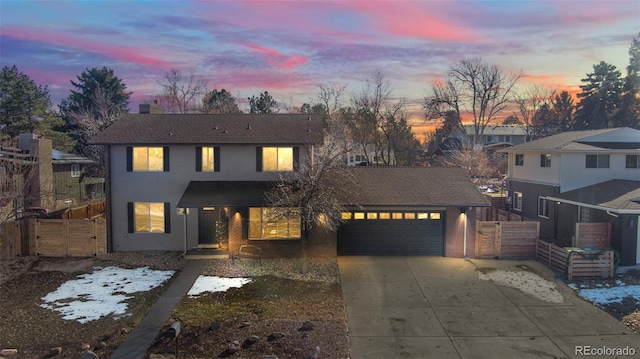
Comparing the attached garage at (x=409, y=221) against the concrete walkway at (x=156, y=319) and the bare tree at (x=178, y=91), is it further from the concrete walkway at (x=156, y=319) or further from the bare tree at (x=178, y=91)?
the bare tree at (x=178, y=91)

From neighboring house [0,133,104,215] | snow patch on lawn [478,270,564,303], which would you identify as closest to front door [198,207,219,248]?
neighboring house [0,133,104,215]

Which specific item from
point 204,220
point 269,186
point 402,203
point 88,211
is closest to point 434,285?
point 402,203

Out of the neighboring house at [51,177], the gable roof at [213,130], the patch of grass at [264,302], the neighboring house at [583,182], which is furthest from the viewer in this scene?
the neighboring house at [51,177]

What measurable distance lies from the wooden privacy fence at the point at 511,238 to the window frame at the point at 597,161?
6.51 m

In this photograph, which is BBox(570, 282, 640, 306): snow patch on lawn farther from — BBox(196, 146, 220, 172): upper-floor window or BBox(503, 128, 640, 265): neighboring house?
→ BBox(196, 146, 220, 172): upper-floor window

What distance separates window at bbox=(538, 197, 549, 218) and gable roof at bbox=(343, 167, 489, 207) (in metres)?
6.37

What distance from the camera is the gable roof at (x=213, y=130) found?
18219mm

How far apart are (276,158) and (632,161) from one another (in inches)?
705

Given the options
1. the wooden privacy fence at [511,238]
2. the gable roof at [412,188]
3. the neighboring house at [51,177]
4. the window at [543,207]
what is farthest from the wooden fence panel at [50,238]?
the window at [543,207]

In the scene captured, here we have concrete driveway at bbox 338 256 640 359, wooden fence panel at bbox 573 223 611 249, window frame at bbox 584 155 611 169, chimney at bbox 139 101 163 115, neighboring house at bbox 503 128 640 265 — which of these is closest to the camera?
concrete driveway at bbox 338 256 640 359

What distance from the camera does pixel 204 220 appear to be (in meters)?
18.1

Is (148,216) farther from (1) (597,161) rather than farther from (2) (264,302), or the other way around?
(1) (597,161)

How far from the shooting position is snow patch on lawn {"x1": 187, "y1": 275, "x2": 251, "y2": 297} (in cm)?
1308

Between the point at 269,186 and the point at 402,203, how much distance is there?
5873mm
